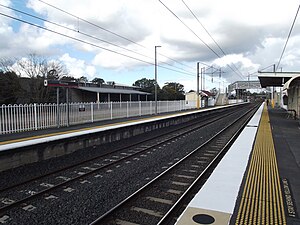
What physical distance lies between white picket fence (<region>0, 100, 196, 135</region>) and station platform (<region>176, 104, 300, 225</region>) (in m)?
10.1

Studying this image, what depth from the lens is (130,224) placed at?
14.1 feet

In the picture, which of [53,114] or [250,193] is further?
[53,114]

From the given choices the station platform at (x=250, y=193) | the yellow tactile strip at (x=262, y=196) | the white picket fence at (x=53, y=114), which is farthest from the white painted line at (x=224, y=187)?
the white picket fence at (x=53, y=114)

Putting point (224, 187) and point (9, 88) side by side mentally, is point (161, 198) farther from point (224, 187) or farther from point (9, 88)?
point (9, 88)

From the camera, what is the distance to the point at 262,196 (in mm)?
4805

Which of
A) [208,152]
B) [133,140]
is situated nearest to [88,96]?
[133,140]

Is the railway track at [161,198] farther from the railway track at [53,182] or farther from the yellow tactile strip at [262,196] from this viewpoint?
the yellow tactile strip at [262,196]

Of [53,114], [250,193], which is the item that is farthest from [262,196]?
[53,114]

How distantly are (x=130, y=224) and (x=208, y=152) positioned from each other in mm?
6488

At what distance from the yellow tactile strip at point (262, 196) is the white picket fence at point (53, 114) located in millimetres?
10816

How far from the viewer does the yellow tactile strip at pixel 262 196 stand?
12.8 ft

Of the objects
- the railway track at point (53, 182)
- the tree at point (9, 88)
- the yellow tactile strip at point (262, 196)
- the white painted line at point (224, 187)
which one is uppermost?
the tree at point (9, 88)

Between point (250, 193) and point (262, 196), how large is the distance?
23cm

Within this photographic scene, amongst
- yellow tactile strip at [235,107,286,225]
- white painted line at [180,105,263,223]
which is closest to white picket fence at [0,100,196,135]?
white painted line at [180,105,263,223]
